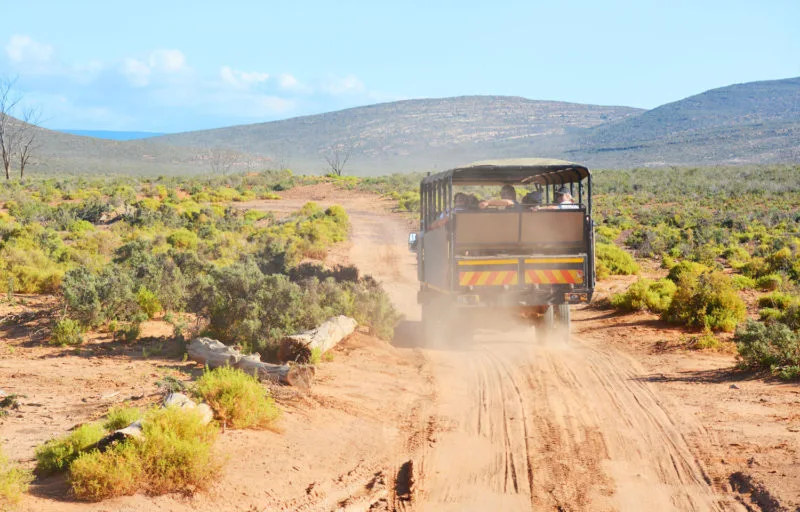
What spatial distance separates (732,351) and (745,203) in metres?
33.3

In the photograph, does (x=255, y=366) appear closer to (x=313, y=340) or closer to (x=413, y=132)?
(x=313, y=340)

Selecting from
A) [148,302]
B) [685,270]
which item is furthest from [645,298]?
[148,302]

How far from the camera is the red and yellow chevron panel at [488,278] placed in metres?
11.2

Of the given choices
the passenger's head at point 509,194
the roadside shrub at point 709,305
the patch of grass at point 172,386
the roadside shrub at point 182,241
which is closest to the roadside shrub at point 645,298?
the roadside shrub at point 709,305

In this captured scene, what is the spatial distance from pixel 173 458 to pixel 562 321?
767 cm

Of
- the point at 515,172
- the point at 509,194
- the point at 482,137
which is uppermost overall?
the point at 482,137

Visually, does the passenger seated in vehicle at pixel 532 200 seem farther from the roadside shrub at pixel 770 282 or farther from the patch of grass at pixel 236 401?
the roadside shrub at pixel 770 282

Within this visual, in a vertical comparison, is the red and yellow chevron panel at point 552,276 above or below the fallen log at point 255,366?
above

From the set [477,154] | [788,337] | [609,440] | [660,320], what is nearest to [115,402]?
[609,440]

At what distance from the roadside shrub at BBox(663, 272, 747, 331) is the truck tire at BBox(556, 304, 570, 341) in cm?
247

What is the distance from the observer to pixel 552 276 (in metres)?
11.4

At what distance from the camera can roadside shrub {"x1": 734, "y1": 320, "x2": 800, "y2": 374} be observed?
Result: 920 centimetres

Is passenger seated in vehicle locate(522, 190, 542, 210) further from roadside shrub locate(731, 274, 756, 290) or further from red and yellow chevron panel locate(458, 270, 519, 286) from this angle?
roadside shrub locate(731, 274, 756, 290)

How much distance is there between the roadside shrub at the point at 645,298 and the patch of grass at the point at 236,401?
923 centimetres
